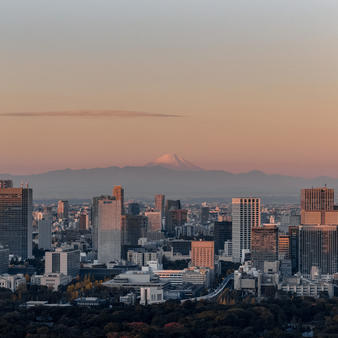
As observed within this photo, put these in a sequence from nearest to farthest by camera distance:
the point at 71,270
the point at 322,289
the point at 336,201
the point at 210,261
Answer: the point at 322,289 < the point at 71,270 < the point at 210,261 < the point at 336,201

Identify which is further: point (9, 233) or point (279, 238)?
point (9, 233)

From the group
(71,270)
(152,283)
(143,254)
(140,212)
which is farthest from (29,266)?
(140,212)

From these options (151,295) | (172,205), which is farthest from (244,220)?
(172,205)

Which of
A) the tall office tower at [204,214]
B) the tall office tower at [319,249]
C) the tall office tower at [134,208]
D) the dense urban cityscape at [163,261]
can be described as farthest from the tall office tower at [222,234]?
the tall office tower at [204,214]

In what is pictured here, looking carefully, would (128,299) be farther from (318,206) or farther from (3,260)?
(318,206)

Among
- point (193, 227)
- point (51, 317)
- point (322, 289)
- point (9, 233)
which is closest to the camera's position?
point (51, 317)

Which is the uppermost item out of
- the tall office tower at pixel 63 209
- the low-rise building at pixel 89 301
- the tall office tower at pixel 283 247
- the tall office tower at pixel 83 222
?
the tall office tower at pixel 63 209

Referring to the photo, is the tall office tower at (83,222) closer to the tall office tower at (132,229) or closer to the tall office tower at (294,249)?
the tall office tower at (132,229)

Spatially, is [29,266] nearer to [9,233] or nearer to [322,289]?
[9,233]
